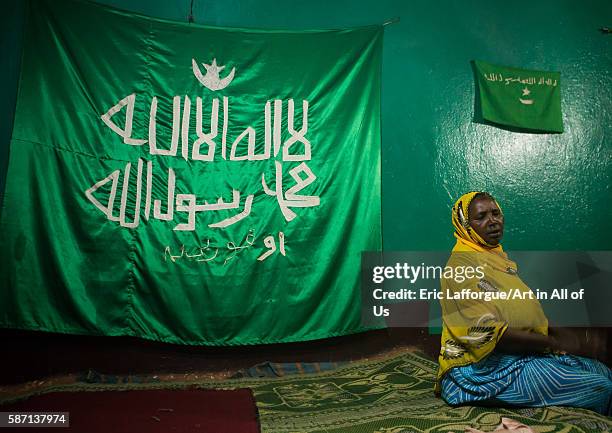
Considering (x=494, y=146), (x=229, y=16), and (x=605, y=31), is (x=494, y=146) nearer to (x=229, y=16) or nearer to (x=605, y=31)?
(x=605, y=31)

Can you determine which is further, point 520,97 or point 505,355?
point 520,97

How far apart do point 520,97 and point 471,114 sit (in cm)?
35

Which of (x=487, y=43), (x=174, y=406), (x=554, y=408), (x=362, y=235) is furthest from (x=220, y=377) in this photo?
(x=487, y=43)

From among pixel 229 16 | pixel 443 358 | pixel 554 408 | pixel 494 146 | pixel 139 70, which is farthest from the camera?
pixel 494 146

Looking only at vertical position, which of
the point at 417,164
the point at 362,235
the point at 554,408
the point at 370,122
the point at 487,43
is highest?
the point at 487,43

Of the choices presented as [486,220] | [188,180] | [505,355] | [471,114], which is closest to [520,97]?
[471,114]

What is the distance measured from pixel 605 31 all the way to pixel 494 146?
119 centimetres

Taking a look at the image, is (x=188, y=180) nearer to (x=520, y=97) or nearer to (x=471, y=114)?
(x=471, y=114)

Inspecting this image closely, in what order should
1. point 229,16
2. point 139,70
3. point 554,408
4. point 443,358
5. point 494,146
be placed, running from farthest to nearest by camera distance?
point 494,146 → point 229,16 → point 139,70 → point 443,358 → point 554,408

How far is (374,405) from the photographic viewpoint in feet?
7.89

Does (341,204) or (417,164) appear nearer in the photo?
(341,204)

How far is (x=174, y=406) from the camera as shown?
2428mm

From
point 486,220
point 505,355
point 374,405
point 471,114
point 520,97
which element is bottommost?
point 374,405

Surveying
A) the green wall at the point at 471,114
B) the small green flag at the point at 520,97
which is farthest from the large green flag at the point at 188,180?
the small green flag at the point at 520,97
